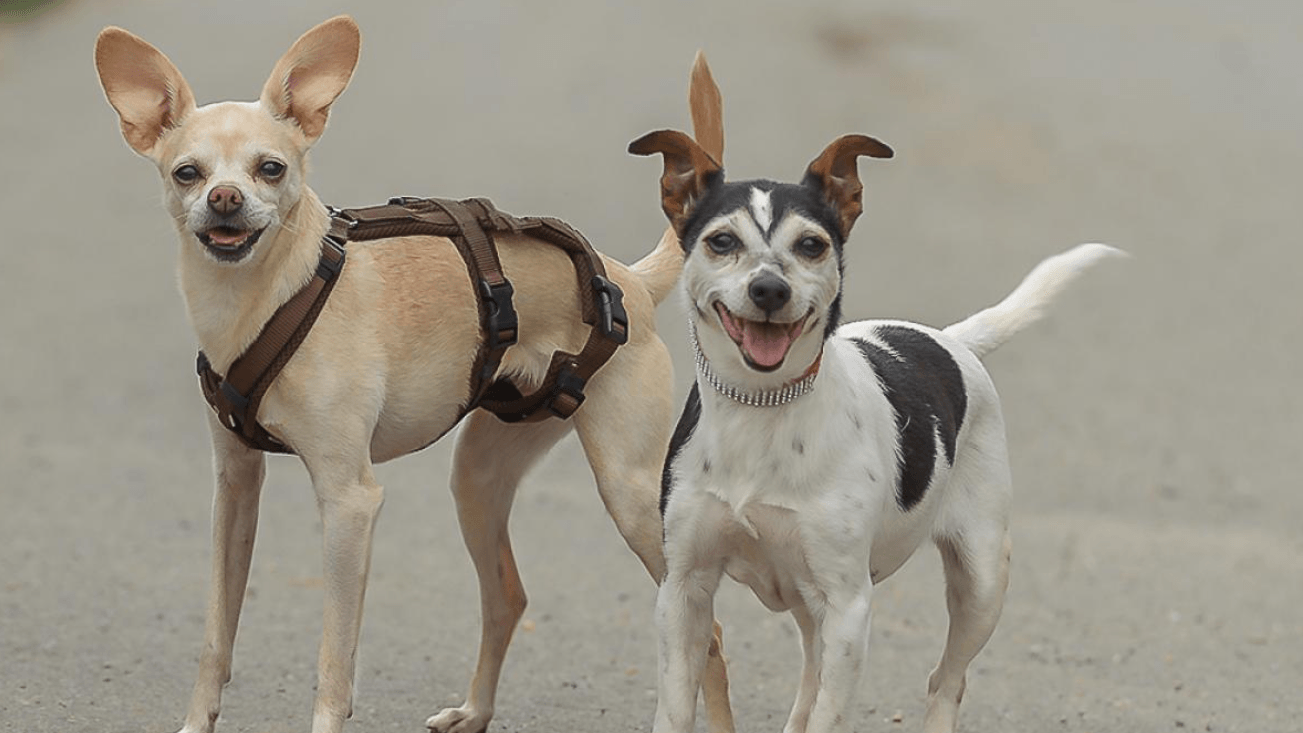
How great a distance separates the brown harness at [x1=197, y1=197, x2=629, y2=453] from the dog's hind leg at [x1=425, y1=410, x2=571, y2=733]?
35 centimetres

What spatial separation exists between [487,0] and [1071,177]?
817cm

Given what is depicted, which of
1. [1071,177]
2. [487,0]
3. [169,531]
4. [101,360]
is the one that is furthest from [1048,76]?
[169,531]

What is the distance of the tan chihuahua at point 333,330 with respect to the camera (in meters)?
5.31

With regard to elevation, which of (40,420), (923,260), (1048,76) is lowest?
(40,420)

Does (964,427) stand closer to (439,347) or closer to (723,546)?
(723,546)

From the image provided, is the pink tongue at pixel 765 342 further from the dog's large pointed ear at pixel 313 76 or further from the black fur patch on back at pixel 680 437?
the dog's large pointed ear at pixel 313 76

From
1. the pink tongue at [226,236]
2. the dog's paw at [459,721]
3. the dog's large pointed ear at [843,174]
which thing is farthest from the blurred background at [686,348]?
the dog's large pointed ear at [843,174]

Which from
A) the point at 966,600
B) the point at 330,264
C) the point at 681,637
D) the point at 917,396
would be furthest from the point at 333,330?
the point at 966,600

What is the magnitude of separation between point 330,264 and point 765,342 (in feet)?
4.82

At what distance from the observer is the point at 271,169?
5293 millimetres

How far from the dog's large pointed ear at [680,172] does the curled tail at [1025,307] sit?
54.5 inches

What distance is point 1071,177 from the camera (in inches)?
767

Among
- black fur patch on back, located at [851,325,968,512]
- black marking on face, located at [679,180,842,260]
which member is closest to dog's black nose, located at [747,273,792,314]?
black marking on face, located at [679,180,842,260]

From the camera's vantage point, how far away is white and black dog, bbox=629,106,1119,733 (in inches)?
193
